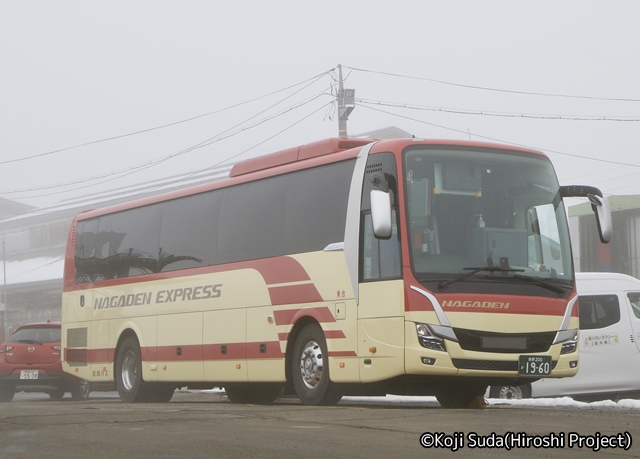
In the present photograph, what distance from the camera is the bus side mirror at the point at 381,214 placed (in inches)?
459

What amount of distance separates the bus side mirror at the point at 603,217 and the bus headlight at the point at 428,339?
2804mm

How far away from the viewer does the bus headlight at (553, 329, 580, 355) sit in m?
12.6

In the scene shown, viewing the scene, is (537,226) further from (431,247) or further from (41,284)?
(41,284)

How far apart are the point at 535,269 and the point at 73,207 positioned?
179 ft

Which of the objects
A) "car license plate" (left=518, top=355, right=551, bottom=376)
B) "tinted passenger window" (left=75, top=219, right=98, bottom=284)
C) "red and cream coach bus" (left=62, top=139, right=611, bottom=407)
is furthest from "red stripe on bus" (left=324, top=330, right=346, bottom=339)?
"tinted passenger window" (left=75, top=219, right=98, bottom=284)

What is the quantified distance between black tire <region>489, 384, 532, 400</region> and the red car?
31.7ft

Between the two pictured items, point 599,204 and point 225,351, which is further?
point 225,351

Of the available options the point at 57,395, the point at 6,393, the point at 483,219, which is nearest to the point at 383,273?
the point at 483,219

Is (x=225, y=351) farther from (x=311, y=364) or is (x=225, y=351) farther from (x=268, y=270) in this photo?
(x=311, y=364)

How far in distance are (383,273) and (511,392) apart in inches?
206

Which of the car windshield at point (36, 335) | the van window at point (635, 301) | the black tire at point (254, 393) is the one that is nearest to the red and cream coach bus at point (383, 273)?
the black tire at point (254, 393)

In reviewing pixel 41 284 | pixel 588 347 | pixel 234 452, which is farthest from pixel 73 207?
pixel 234 452

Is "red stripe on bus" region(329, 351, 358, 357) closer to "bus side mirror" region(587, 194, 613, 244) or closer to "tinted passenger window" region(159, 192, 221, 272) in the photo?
"bus side mirror" region(587, 194, 613, 244)

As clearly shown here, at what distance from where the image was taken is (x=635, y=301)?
699 inches
